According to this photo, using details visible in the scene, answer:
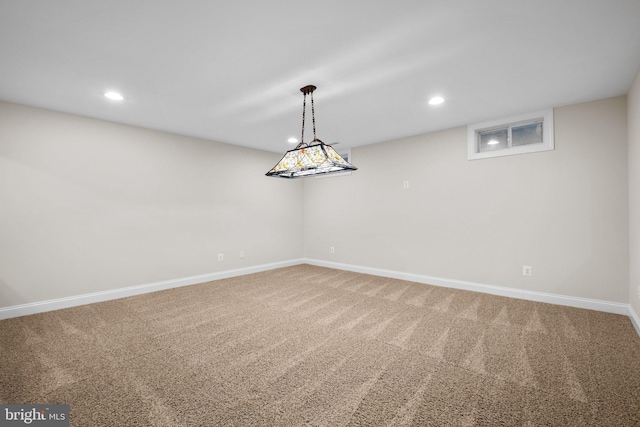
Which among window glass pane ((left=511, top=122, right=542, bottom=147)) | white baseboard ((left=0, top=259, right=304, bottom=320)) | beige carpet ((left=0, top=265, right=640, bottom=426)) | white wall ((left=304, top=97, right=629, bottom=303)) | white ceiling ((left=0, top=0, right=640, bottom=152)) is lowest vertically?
beige carpet ((left=0, top=265, right=640, bottom=426))

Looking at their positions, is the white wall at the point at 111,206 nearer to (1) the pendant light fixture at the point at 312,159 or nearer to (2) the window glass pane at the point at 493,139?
(1) the pendant light fixture at the point at 312,159

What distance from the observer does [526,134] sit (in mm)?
3623

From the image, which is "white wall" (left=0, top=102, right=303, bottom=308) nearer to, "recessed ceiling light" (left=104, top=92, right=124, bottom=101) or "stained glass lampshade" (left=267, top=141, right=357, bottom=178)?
"recessed ceiling light" (left=104, top=92, right=124, bottom=101)

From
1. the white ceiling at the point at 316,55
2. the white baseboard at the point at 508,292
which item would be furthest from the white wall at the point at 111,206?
the white baseboard at the point at 508,292

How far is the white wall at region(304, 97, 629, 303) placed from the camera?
10.0 feet

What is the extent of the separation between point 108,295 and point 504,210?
18.5 ft

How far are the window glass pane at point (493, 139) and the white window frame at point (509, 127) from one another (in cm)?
6

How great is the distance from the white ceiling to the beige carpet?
2469mm

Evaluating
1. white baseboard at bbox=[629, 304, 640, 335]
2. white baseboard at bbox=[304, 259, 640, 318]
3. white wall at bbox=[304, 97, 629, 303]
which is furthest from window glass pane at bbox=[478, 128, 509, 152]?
white baseboard at bbox=[629, 304, 640, 335]

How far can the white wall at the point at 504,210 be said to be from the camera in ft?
10.0

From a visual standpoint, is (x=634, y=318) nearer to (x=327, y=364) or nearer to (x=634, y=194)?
(x=634, y=194)

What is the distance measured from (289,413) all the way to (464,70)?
3.09 m

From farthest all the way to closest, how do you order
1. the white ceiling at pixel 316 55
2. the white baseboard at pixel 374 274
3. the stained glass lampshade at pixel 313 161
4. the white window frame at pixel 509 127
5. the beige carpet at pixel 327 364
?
the white window frame at pixel 509 127, the white baseboard at pixel 374 274, the stained glass lampshade at pixel 313 161, the white ceiling at pixel 316 55, the beige carpet at pixel 327 364

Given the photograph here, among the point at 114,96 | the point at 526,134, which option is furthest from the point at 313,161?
the point at 526,134
